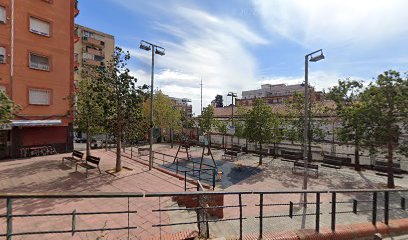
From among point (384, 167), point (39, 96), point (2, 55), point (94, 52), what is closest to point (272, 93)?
point (94, 52)

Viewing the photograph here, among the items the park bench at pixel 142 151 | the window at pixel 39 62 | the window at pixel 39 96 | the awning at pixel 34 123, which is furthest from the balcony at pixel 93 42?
the park bench at pixel 142 151

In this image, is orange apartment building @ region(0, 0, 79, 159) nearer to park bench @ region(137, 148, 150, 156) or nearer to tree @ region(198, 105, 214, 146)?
park bench @ region(137, 148, 150, 156)

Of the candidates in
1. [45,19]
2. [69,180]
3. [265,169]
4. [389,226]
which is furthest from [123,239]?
[45,19]

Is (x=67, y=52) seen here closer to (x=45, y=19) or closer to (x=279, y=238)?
(x=45, y=19)

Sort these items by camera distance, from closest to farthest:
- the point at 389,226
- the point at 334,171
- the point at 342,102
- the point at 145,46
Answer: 1. the point at 389,226
2. the point at 145,46
3. the point at 334,171
4. the point at 342,102

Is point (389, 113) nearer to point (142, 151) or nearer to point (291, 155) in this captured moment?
point (291, 155)

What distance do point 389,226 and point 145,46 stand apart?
42.0 feet

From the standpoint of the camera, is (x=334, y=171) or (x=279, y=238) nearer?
(x=279, y=238)

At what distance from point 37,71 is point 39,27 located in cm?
354

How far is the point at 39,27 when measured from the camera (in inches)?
714

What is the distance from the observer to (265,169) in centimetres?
1584

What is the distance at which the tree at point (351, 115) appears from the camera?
11914 millimetres

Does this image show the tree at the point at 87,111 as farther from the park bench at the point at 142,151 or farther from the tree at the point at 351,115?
the tree at the point at 351,115

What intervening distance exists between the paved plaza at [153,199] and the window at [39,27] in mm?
10401
